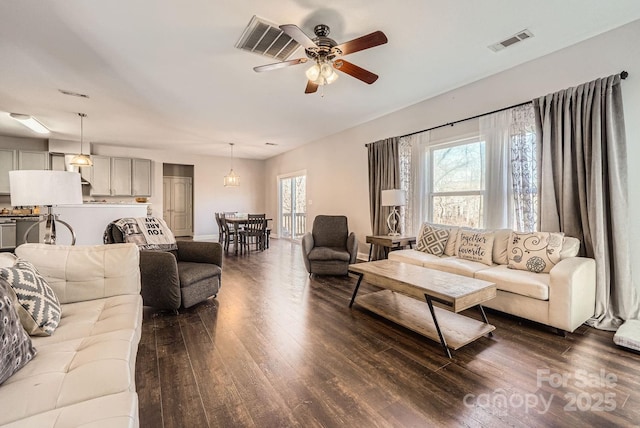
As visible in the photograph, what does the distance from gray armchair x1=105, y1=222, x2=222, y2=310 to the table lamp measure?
99.2 inches

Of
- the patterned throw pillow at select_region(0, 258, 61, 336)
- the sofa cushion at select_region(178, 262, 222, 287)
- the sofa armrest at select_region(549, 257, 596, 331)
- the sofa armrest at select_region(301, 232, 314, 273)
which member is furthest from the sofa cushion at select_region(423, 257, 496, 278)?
the patterned throw pillow at select_region(0, 258, 61, 336)

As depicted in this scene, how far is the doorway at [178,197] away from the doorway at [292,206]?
9.73 feet

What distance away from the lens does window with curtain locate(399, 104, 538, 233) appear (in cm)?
316

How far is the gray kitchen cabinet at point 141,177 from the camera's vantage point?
7.35m

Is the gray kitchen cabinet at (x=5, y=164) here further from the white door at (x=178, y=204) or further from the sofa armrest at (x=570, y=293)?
the sofa armrest at (x=570, y=293)

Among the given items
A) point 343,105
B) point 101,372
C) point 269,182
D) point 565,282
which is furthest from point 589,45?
point 269,182

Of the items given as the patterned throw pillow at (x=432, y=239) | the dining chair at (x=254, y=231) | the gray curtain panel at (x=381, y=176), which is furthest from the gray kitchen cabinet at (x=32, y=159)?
the patterned throw pillow at (x=432, y=239)

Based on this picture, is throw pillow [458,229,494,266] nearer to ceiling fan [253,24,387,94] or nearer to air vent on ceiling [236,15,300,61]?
ceiling fan [253,24,387,94]

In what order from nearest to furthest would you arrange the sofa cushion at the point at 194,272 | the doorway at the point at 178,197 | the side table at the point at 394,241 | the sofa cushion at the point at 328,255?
the sofa cushion at the point at 194,272, the side table at the point at 394,241, the sofa cushion at the point at 328,255, the doorway at the point at 178,197

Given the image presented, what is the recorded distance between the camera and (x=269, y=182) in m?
9.26

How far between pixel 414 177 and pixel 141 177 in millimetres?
6998

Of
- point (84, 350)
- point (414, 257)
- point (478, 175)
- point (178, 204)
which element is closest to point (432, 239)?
point (414, 257)

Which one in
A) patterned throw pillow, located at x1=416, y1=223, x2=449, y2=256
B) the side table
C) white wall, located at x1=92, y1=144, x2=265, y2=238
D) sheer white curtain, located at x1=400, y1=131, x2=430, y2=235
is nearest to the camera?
patterned throw pillow, located at x1=416, y1=223, x2=449, y2=256

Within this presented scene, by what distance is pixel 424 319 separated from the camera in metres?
2.53
